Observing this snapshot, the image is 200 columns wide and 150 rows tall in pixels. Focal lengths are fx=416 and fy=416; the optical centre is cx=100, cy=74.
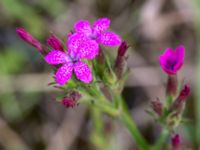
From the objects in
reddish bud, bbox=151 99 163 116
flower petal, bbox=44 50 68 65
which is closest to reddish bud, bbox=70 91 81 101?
flower petal, bbox=44 50 68 65

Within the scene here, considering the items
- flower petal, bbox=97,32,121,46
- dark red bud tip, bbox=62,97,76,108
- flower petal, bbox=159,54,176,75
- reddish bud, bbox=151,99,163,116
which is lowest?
reddish bud, bbox=151,99,163,116

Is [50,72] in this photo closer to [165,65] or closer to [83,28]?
[83,28]

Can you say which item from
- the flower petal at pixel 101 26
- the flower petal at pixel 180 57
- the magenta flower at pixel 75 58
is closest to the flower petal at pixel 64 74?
the magenta flower at pixel 75 58

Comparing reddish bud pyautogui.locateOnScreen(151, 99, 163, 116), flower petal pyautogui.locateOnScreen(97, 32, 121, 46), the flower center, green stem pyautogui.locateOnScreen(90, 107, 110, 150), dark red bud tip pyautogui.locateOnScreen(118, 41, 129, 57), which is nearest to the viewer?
flower petal pyautogui.locateOnScreen(97, 32, 121, 46)

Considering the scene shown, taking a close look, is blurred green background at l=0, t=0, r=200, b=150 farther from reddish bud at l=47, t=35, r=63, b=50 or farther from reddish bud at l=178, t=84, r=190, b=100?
reddish bud at l=47, t=35, r=63, b=50

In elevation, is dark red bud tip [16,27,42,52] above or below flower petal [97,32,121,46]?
above

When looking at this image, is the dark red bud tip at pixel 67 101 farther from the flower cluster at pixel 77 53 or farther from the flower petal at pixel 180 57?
the flower petal at pixel 180 57

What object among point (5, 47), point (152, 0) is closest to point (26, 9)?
point (5, 47)

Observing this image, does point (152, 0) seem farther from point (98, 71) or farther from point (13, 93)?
point (98, 71)
